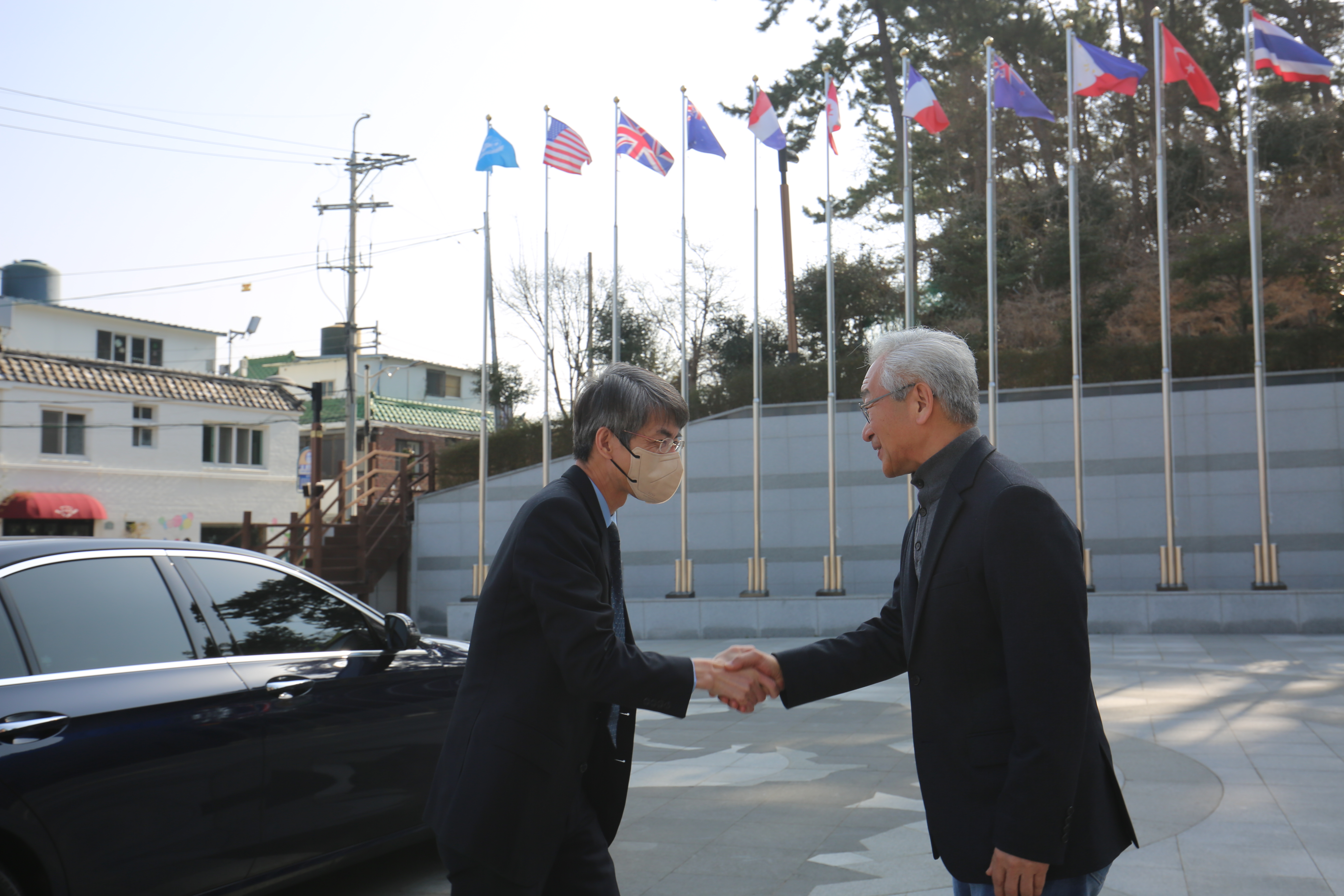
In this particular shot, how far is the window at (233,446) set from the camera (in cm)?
3384

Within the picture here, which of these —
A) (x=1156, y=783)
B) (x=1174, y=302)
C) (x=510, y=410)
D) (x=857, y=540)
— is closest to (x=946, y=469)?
(x=1156, y=783)

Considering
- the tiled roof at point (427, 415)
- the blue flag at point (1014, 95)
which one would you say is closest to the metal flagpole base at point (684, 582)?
the blue flag at point (1014, 95)

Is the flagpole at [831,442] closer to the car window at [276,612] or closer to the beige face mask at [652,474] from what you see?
the car window at [276,612]

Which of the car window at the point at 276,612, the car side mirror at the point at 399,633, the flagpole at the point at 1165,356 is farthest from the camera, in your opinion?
the flagpole at the point at 1165,356

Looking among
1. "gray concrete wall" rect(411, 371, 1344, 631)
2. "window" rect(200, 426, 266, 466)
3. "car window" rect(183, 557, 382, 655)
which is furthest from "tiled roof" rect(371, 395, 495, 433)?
"car window" rect(183, 557, 382, 655)

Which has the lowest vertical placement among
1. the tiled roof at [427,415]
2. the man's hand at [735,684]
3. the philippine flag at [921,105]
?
the man's hand at [735,684]

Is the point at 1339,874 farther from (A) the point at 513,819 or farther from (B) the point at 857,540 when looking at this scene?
(B) the point at 857,540

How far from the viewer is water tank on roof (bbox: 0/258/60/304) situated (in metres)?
37.0

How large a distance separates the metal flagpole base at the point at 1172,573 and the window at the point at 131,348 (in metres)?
33.2

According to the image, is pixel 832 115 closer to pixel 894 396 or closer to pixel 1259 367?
pixel 1259 367

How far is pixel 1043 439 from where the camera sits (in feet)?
63.1

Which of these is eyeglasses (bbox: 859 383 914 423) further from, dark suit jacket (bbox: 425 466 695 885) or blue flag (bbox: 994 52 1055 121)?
blue flag (bbox: 994 52 1055 121)

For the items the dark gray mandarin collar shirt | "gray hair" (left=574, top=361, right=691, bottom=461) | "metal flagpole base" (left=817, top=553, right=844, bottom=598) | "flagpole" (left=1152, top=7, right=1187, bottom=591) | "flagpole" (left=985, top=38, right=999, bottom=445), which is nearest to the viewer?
the dark gray mandarin collar shirt

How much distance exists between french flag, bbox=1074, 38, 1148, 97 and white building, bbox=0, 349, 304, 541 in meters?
26.3
